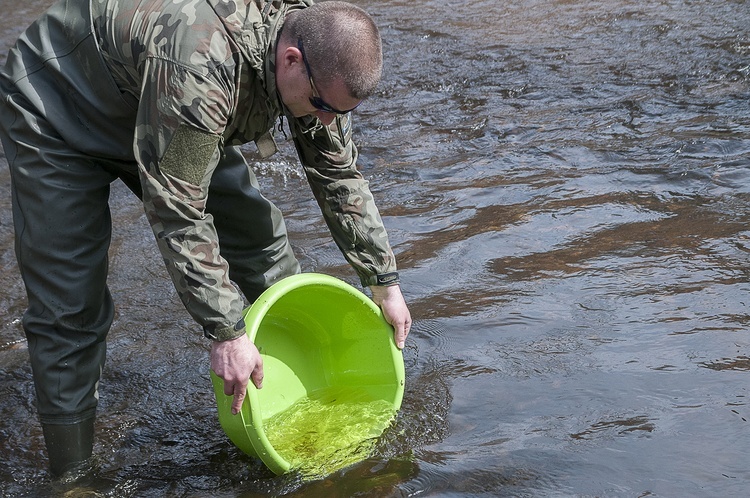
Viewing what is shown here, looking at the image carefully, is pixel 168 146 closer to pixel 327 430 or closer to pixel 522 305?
pixel 327 430

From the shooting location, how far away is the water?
3176 mm

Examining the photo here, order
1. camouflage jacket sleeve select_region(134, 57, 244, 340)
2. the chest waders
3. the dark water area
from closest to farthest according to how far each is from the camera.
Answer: camouflage jacket sleeve select_region(134, 57, 244, 340) < the chest waders < the dark water area

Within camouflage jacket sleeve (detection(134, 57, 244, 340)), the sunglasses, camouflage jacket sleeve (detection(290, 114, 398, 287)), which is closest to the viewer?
camouflage jacket sleeve (detection(134, 57, 244, 340))

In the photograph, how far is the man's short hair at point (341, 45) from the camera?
2701 millimetres

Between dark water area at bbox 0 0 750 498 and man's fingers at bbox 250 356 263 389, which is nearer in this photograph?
man's fingers at bbox 250 356 263 389

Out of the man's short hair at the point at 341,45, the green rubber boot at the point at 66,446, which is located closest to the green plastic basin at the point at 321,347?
the green rubber boot at the point at 66,446

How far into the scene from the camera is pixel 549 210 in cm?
511

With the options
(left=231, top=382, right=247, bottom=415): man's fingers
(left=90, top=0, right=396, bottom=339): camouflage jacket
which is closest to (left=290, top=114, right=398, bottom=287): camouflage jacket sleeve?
(left=90, top=0, right=396, bottom=339): camouflage jacket

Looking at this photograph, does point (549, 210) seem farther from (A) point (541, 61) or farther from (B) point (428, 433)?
(A) point (541, 61)

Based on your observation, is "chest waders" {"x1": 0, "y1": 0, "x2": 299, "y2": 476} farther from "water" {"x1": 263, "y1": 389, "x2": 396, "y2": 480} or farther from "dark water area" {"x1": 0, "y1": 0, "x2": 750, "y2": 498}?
"water" {"x1": 263, "y1": 389, "x2": 396, "y2": 480}

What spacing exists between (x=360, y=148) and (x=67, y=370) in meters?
3.67

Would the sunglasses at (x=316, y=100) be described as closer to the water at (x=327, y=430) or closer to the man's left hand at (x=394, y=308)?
the man's left hand at (x=394, y=308)

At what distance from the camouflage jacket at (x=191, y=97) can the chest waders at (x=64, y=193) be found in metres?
0.12

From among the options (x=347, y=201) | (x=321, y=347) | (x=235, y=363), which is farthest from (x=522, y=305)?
(x=235, y=363)
